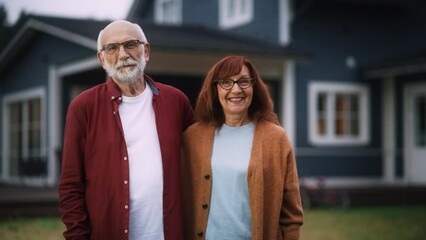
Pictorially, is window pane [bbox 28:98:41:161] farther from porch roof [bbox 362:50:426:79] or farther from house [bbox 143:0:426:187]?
porch roof [bbox 362:50:426:79]

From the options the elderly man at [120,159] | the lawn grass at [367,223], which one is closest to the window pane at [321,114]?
the lawn grass at [367,223]

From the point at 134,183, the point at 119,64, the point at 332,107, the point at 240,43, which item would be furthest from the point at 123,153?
the point at 332,107

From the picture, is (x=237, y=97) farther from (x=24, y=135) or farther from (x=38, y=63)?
(x=24, y=135)

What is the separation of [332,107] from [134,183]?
1239 cm

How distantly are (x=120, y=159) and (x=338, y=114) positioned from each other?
1261cm

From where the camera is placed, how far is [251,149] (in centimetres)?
349

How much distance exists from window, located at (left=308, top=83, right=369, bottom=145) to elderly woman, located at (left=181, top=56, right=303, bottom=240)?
38.0ft

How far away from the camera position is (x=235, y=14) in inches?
663

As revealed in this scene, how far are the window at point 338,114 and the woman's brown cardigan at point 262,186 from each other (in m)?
11.6

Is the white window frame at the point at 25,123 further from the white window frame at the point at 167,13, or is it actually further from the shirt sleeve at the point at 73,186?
the shirt sleeve at the point at 73,186

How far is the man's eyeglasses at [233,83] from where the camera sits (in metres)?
3.51

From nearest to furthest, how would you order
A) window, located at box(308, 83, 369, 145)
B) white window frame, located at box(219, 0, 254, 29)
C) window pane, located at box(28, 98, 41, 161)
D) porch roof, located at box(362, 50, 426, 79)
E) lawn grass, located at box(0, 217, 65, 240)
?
lawn grass, located at box(0, 217, 65, 240), porch roof, located at box(362, 50, 426, 79), window, located at box(308, 83, 369, 145), white window frame, located at box(219, 0, 254, 29), window pane, located at box(28, 98, 41, 161)

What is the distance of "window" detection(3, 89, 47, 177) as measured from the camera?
15844 mm

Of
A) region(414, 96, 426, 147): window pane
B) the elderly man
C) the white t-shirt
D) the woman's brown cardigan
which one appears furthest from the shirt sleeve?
region(414, 96, 426, 147): window pane
